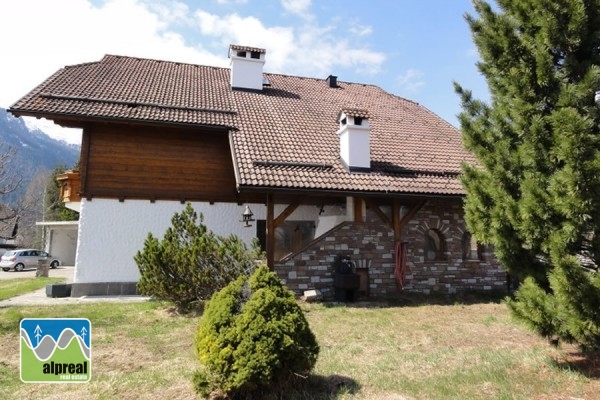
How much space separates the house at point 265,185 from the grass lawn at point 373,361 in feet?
8.62

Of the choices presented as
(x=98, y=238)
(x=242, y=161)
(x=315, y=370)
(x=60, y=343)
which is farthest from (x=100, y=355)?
(x=98, y=238)

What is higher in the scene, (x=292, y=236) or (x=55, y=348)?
(x=292, y=236)

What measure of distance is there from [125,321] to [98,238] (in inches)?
172

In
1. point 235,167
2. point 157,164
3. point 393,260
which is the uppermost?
point 157,164

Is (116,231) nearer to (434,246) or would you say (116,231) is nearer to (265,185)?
(265,185)

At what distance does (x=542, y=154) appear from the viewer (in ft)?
14.6

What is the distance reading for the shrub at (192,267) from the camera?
862cm

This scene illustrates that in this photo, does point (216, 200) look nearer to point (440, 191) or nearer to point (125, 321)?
point (125, 321)

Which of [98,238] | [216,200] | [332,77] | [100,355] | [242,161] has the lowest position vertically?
[100,355]

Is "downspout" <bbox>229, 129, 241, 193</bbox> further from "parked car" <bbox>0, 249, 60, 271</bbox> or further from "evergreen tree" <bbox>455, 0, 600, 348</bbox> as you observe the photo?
"parked car" <bbox>0, 249, 60, 271</bbox>

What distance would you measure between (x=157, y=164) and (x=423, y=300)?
8468 millimetres

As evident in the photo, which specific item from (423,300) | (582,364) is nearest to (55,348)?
(582,364)

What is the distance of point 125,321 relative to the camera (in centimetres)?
793

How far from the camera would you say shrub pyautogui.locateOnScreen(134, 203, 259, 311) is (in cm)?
862
